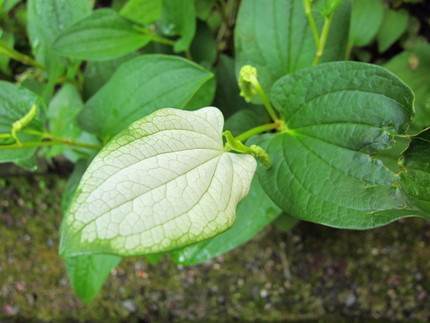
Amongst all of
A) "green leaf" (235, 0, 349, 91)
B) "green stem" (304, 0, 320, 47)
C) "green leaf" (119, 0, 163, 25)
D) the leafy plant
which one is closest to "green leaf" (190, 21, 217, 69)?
the leafy plant

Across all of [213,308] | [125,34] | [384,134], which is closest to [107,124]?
[125,34]

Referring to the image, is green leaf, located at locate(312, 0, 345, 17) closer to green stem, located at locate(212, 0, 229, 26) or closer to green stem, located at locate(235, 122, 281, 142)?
green stem, located at locate(235, 122, 281, 142)

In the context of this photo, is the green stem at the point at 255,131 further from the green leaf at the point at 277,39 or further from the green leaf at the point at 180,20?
the green leaf at the point at 180,20

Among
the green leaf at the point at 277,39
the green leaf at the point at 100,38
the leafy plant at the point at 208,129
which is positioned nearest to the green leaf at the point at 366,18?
the leafy plant at the point at 208,129

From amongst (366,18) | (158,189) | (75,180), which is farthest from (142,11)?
(158,189)

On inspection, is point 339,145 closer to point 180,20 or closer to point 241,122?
point 241,122
